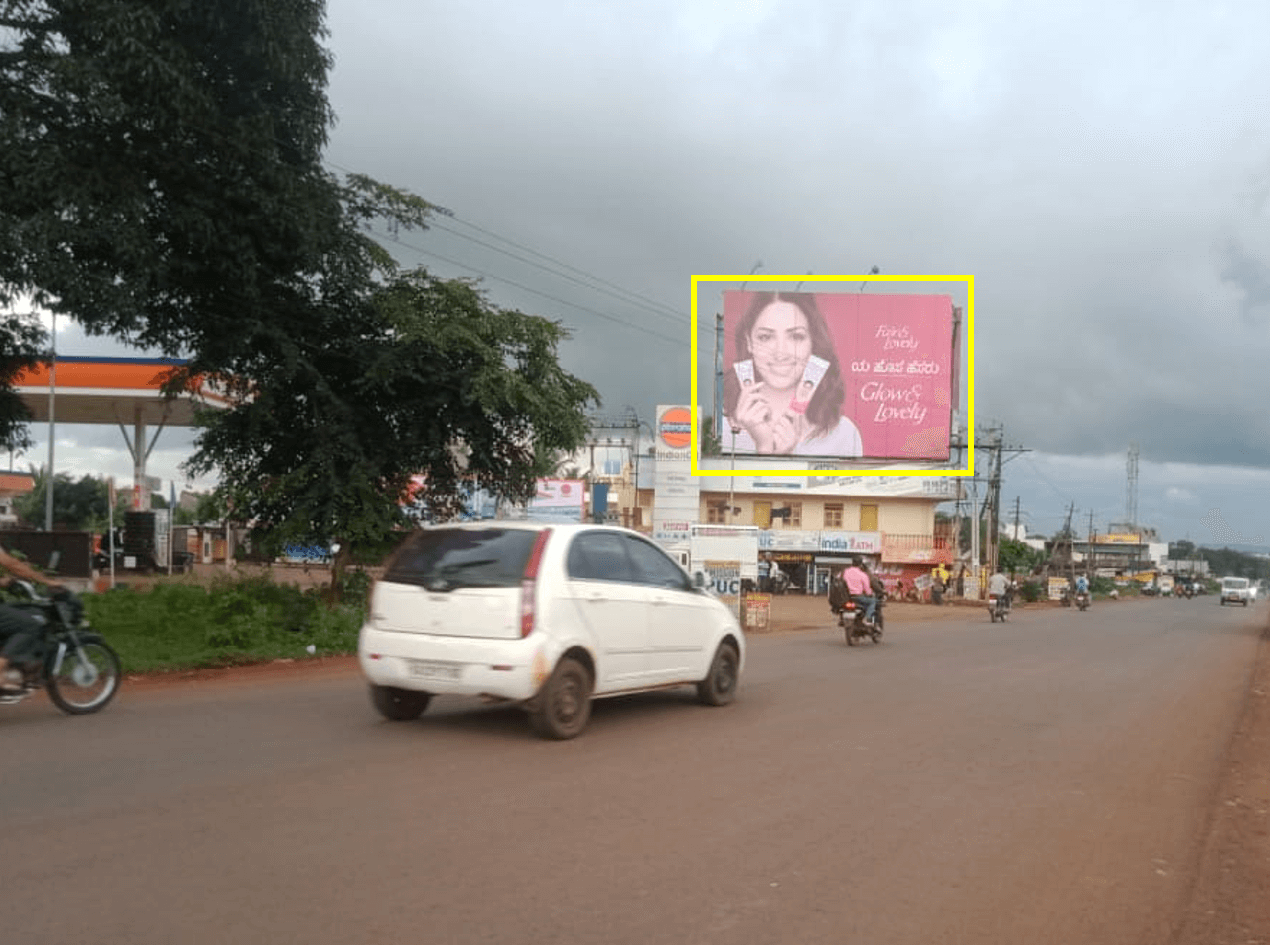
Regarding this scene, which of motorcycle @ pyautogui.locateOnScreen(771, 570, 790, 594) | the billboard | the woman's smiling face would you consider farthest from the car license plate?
motorcycle @ pyautogui.locateOnScreen(771, 570, 790, 594)

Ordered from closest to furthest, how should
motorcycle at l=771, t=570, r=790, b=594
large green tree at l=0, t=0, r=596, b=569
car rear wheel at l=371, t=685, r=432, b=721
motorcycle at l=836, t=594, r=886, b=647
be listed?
car rear wheel at l=371, t=685, r=432, b=721 < large green tree at l=0, t=0, r=596, b=569 < motorcycle at l=836, t=594, r=886, b=647 < motorcycle at l=771, t=570, r=790, b=594

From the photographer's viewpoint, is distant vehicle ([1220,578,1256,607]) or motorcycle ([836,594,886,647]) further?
distant vehicle ([1220,578,1256,607])

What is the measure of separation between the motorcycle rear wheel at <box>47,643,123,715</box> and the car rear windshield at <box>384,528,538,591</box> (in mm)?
2525

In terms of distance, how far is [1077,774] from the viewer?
863 cm

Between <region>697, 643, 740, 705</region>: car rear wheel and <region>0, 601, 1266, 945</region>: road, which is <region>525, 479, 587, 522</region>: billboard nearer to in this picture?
<region>0, 601, 1266, 945</region>: road

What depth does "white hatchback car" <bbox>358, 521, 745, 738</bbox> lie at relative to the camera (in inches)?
344

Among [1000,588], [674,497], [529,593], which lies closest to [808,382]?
[1000,588]

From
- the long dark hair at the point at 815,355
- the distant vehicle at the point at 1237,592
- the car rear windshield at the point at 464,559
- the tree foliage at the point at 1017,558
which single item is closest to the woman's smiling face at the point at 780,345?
the long dark hair at the point at 815,355

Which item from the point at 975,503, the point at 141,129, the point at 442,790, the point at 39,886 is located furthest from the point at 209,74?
the point at 975,503

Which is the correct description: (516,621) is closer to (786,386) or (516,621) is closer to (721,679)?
(721,679)

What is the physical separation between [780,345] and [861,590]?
20418 millimetres

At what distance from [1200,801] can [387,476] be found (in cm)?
1359

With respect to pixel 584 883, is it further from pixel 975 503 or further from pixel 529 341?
pixel 975 503

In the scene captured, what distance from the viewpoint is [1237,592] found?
69.7 meters
